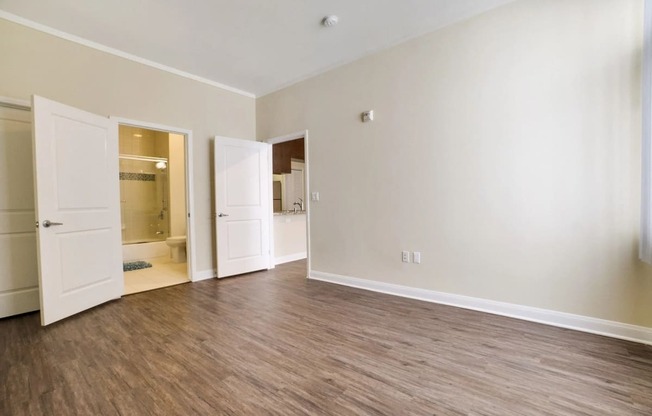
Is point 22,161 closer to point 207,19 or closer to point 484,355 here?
point 207,19

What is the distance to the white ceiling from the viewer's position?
2.64 metres

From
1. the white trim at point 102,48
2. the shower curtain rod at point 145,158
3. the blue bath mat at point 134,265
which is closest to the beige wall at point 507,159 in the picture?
the white trim at point 102,48

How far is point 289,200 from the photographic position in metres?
6.78

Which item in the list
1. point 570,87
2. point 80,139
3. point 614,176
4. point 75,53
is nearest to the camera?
point 614,176

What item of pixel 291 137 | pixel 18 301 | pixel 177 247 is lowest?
pixel 18 301

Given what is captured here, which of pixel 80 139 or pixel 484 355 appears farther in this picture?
pixel 80 139

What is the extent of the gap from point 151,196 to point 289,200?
9.97 feet

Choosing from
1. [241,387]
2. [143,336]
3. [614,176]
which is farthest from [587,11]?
[143,336]

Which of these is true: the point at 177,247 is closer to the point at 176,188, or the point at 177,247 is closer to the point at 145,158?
the point at 176,188

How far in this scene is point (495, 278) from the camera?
2729 millimetres

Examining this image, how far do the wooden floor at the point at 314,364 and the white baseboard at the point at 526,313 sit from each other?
11 centimetres

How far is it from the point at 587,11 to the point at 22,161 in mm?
5184

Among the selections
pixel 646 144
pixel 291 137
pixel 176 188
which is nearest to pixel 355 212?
pixel 291 137

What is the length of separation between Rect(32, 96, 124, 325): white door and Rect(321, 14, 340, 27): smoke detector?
8.45 feet
